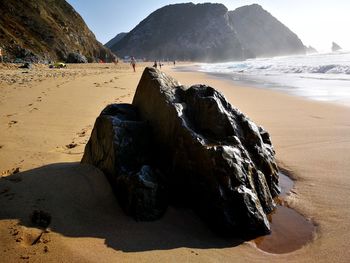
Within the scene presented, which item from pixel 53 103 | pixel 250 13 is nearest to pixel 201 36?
pixel 250 13

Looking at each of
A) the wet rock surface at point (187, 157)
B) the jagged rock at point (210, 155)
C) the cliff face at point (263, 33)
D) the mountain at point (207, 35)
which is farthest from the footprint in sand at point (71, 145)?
the cliff face at point (263, 33)

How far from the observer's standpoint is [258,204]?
3129 millimetres

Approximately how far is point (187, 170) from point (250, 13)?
206 meters

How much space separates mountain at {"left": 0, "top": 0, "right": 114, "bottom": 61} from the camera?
30.5 meters

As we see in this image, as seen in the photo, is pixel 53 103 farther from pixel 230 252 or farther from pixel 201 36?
pixel 201 36

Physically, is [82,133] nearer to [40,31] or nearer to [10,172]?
[10,172]

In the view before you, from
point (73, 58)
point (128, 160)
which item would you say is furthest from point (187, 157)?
point (73, 58)

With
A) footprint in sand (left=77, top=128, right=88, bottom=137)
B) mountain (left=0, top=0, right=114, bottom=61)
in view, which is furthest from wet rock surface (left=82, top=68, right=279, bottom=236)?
mountain (left=0, top=0, right=114, bottom=61)

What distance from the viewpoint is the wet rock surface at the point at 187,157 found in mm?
3061

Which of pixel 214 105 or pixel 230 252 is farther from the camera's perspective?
pixel 214 105

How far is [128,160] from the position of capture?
354cm

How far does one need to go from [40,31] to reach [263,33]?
6626 inches

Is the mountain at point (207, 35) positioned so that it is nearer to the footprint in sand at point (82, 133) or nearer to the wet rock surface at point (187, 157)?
the footprint in sand at point (82, 133)

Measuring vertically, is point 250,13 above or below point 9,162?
above
